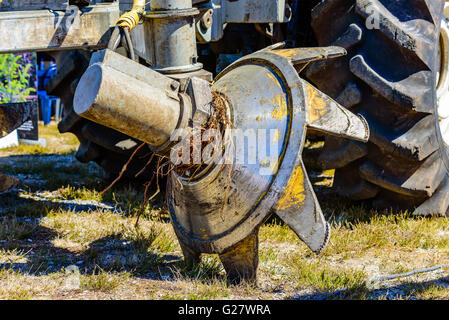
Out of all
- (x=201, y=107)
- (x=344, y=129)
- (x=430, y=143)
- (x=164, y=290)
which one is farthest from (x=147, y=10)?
(x=430, y=143)

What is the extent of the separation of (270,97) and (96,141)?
6.28 feet

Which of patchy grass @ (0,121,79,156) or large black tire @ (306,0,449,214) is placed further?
patchy grass @ (0,121,79,156)

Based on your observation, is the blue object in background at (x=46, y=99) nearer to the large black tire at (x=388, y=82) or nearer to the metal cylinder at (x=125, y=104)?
the large black tire at (x=388, y=82)

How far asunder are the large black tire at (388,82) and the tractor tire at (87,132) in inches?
56.7

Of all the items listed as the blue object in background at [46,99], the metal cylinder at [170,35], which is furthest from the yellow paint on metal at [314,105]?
the blue object in background at [46,99]

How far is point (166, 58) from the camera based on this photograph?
8.66 ft

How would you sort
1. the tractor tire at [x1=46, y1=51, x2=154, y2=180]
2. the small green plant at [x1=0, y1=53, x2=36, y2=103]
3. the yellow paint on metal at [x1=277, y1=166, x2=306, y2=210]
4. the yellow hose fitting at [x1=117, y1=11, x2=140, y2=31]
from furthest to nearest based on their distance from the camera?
the small green plant at [x1=0, y1=53, x2=36, y2=103] < the tractor tire at [x1=46, y1=51, x2=154, y2=180] < the yellow hose fitting at [x1=117, y1=11, x2=140, y2=31] < the yellow paint on metal at [x1=277, y1=166, x2=306, y2=210]

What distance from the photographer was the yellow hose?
2.51 m

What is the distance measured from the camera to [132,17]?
2549 mm

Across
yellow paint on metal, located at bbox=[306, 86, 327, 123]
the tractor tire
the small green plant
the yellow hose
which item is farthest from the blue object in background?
yellow paint on metal, located at bbox=[306, 86, 327, 123]

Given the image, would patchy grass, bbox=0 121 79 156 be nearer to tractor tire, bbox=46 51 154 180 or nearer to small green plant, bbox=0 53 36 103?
small green plant, bbox=0 53 36 103

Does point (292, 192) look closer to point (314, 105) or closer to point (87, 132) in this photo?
point (314, 105)

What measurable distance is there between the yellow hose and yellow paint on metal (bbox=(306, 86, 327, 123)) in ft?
2.65

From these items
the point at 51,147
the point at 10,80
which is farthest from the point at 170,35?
the point at 10,80
